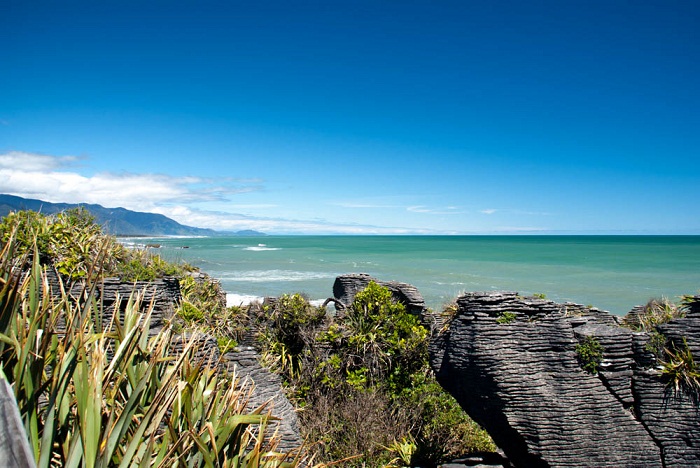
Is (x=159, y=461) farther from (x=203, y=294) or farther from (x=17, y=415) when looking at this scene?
(x=203, y=294)

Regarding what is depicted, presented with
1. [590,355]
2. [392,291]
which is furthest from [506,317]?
[392,291]

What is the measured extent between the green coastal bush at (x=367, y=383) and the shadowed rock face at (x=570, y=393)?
99.3 inches

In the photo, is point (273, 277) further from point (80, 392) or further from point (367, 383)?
point (80, 392)

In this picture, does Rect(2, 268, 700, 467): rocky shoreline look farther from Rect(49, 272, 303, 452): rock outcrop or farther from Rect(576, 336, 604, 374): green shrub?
Rect(49, 272, 303, 452): rock outcrop

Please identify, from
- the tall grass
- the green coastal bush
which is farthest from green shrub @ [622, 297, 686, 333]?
the tall grass

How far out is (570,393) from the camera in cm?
577

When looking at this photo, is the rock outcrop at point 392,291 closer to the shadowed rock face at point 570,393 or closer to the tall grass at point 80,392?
the shadowed rock face at point 570,393

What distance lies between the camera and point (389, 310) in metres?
10.6

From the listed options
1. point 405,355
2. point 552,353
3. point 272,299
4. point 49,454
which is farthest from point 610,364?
point 272,299

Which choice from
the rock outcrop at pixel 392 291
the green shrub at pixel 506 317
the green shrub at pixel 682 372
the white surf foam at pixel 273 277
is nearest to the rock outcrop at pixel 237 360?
the green shrub at pixel 506 317

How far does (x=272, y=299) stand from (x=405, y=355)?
12.5 ft

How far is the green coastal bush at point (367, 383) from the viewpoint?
27.5 feet

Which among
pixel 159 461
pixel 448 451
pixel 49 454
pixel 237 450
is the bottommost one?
pixel 448 451

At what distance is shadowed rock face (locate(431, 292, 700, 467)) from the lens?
5688mm
